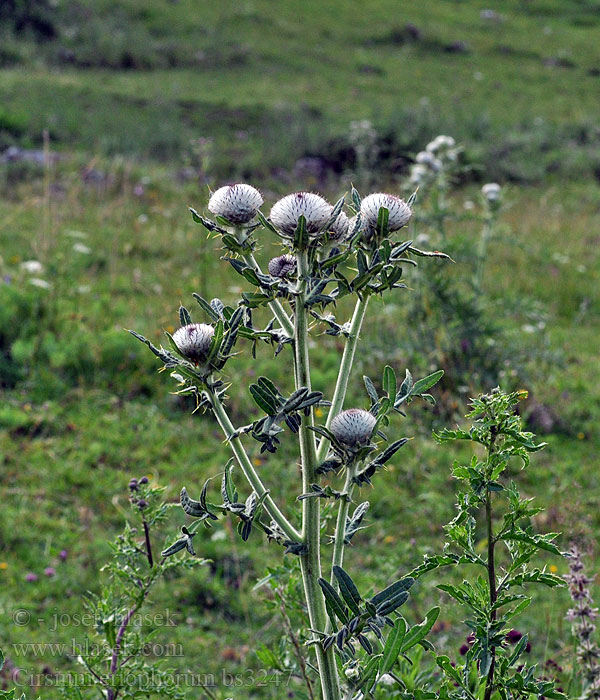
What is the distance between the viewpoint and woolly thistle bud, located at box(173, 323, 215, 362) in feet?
4.46

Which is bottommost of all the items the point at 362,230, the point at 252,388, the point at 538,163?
the point at 538,163

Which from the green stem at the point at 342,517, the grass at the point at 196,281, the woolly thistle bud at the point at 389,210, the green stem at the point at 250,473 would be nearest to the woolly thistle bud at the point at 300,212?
the woolly thistle bud at the point at 389,210

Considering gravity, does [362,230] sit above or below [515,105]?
above

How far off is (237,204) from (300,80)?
1746 centimetres

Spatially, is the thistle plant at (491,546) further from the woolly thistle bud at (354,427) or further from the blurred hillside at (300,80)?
the blurred hillside at (300,80)

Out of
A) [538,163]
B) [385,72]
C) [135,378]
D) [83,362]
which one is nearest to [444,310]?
[135,378]

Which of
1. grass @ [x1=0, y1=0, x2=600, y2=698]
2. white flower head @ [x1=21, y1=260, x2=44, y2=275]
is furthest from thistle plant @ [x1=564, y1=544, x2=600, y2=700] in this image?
white flower head @ [x1=21, y1=260, x2=44, y2=275]

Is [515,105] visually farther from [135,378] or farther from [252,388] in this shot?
[252,388]

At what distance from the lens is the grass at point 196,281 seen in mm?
3461

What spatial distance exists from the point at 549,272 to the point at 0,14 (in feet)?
49.2

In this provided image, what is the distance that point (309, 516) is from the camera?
1.38 meters

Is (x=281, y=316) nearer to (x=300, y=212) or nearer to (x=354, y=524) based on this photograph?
(x=300, y=212)

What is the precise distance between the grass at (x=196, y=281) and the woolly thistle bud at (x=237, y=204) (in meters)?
1.35

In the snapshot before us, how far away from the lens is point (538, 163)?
1301 centimetres
